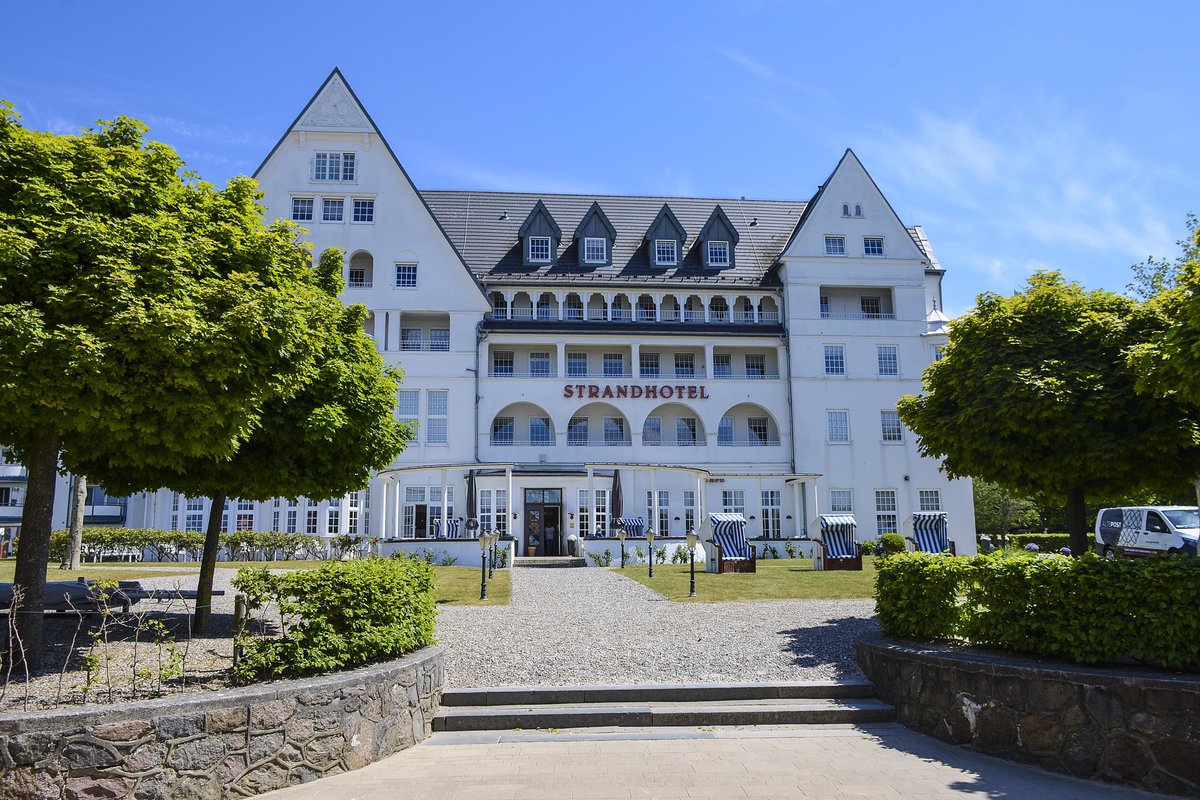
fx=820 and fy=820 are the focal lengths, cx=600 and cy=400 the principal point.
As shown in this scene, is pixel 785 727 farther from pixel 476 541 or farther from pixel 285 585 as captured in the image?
pixel 476 541

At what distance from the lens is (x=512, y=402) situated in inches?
1547

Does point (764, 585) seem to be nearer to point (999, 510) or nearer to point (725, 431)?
point (725, 431)

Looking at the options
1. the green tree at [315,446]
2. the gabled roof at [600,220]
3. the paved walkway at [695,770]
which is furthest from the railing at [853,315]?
the paved walkway at [695,770]

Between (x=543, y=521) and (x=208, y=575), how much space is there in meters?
26.0

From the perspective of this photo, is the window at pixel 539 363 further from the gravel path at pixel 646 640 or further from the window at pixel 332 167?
the gravel path at pixel 646 640

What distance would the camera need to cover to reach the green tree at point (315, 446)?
12.1 metres

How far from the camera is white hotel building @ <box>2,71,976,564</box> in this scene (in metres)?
38.1

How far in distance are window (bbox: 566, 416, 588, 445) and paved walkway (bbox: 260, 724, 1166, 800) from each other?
3160cm

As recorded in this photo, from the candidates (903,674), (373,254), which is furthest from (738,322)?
(903,674)

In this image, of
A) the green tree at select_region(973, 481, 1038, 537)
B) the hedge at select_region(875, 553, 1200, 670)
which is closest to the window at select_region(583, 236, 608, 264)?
the green tree at select_region(973, 481, 1038, 537)

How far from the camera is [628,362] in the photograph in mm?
41719

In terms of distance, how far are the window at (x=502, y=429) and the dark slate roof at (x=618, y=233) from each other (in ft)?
22.6

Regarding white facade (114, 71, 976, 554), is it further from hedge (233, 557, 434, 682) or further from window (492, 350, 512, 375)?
hedge (233, 557, 434, 682)

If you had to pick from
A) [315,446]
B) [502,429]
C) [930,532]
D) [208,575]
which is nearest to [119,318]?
[315,446]
